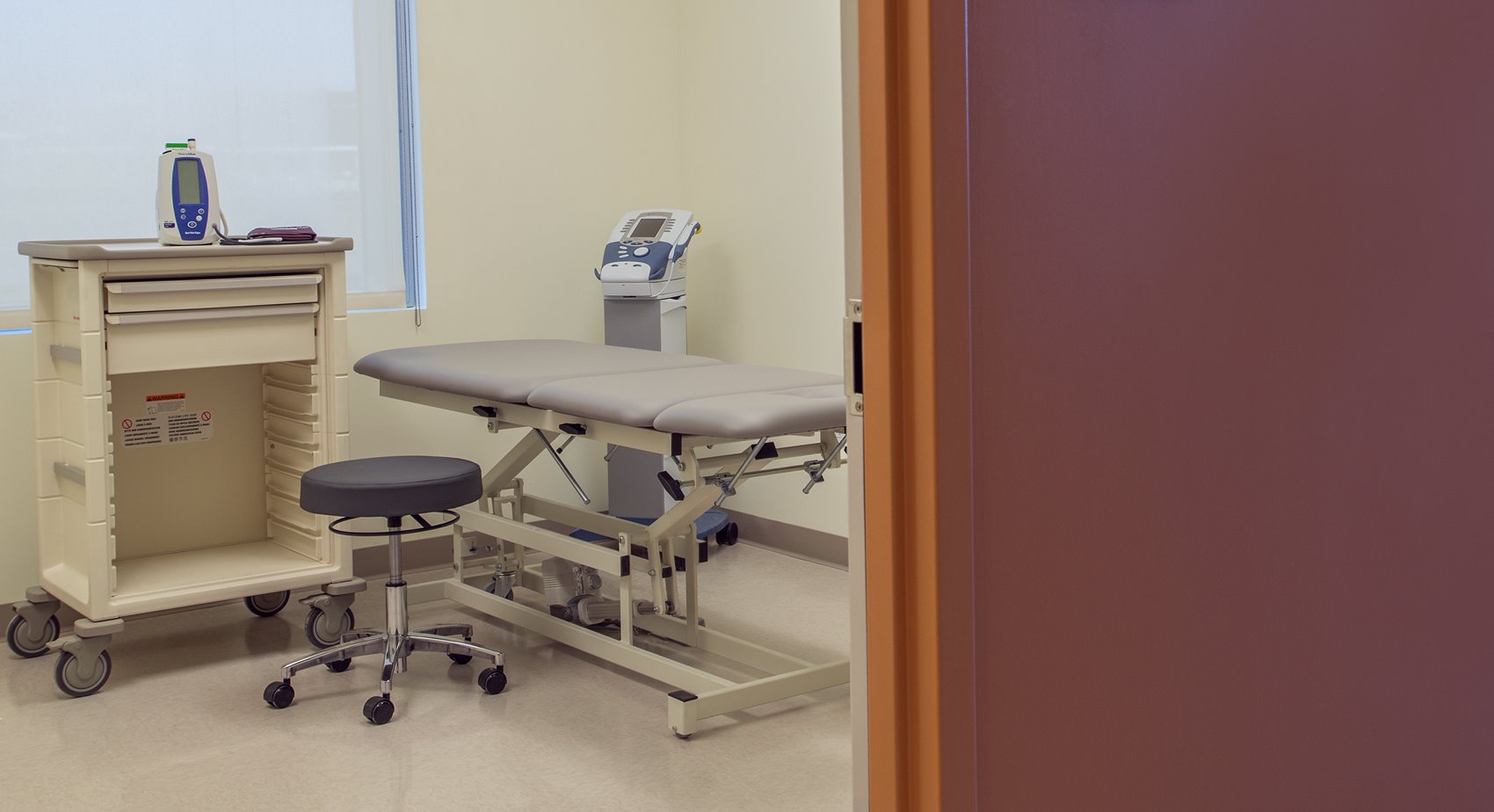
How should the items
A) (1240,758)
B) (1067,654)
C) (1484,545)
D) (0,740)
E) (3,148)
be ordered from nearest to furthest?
(1067,654) → (1240,758) → (1484,545) → (0,740) → (3,148)

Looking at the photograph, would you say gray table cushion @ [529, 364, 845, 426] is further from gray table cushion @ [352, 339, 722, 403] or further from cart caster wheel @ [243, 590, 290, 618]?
cart caster wheel @ [243, 590, 290, 618]

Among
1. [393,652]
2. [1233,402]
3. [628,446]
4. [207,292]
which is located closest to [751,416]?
[628,446]

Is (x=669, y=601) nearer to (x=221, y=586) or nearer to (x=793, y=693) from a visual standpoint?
(x=793, y=693)

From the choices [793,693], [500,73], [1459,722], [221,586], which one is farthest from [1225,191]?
[500,73]

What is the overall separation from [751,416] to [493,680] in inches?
43.3

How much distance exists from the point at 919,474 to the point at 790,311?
11.5 ft

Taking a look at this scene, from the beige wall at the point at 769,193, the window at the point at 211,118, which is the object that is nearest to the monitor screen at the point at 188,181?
the window at the point at 211,118

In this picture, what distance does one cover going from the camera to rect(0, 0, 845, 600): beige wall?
449 centimetres

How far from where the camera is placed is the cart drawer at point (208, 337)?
3.29m

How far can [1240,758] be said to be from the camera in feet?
4.85

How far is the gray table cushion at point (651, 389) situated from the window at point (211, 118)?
1555 millimetres

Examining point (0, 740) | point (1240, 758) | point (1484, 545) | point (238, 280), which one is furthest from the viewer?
point (238, 280)

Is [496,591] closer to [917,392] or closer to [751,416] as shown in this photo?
[751,416]

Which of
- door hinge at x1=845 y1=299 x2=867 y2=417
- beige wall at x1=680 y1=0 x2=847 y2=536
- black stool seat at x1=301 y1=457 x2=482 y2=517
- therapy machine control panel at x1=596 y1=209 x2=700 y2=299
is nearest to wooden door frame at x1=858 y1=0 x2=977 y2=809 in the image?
door hinge at x1=845 y1=299 x2=867 y2=417
